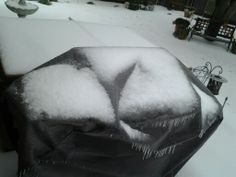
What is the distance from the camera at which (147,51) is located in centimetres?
181

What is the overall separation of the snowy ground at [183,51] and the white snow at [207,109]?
2.01ft

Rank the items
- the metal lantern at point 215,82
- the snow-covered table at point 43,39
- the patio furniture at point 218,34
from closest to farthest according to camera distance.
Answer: the snow-covered table at point 43,39 < the metal lantern at point 215,82 < the patio furniture at point 218,34

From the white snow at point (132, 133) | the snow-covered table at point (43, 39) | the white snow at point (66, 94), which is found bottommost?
the white snow at point (132, 133)

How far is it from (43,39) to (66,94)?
1001mm

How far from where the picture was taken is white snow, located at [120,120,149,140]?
1269 millimetres

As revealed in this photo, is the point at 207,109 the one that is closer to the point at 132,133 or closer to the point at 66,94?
the point at 132,133

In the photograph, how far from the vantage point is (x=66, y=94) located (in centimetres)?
129

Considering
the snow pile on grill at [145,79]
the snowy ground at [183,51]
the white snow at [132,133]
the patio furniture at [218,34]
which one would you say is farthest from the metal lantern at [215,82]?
the patio furniture at [218,34]

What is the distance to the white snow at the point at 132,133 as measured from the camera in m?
1.27

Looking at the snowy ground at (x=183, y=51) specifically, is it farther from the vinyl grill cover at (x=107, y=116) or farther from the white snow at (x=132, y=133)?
the white snow at (x=132, y=133)

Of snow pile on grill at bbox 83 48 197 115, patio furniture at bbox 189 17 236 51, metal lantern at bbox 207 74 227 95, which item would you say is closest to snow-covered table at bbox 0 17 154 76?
snow pile on grill at bbox 83 48 197 115

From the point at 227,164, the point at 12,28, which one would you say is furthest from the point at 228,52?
the point at 12,28

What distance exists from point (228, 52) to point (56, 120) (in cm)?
482

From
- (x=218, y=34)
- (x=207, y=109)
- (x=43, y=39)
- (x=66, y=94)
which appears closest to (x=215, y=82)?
(x=207, y=109)
